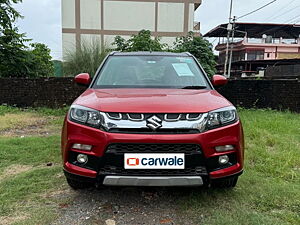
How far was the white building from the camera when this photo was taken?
87.5ft

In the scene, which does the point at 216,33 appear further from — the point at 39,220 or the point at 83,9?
the point at 39,220

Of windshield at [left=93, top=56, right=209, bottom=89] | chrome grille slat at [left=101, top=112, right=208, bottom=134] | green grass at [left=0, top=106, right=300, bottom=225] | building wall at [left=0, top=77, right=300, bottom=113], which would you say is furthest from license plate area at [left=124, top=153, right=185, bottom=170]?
building wall at [left=0, top=77, right=300, bottom=113]

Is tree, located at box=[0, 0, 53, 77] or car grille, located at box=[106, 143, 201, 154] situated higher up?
tree, located at box=[0, 0, 53, 77]

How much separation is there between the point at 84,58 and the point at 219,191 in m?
10.3

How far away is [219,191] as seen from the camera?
267cm

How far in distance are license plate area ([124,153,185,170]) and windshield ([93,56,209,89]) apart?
100 centimetres

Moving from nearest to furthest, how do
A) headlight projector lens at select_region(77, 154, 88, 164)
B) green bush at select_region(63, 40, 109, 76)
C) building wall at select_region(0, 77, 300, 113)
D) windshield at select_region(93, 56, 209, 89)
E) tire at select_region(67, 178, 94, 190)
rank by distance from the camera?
headlight projector lens at select_region(77, 154, 88, 164), tire at select_region(67, 178, 94, 190), windshield at select_region(93, 56, 209, 89), building wall at select_region(0, 77, 300, 113), green bush at select_region(63, 40, 109, 76)

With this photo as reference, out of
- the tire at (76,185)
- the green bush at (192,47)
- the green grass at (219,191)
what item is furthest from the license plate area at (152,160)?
the green bush at (192,47)

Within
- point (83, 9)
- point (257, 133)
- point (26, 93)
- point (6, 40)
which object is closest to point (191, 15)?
point (83, 9)

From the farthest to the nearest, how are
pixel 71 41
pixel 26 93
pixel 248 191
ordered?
pixel 71 41
pixel 26 93
pixel 248 191

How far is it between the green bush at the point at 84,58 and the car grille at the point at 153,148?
9.74 metres

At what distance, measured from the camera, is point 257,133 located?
15.5 feet

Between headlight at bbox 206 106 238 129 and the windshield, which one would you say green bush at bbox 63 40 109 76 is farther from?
headlight at bbox 206 106 238 129

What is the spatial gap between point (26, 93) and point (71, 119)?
653 centimetres
